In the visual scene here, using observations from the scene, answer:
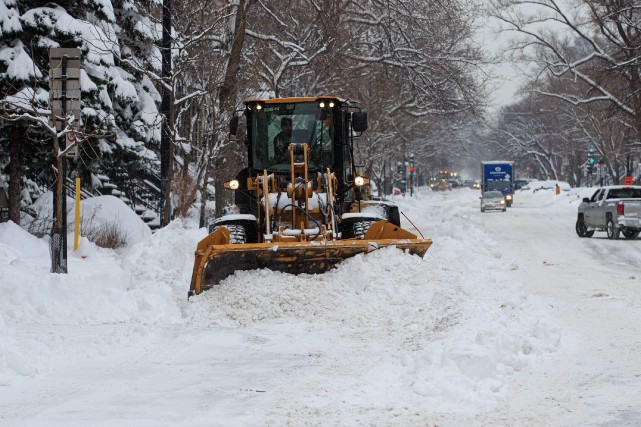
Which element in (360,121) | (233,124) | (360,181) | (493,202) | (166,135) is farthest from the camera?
(493,202)

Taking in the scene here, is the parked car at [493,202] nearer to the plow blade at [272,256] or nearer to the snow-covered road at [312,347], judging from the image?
the snow-covered road at [312,347]

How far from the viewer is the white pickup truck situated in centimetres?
2655

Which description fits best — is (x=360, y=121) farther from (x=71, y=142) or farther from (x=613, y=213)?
(x=613, y=213)

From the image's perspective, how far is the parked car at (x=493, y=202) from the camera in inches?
2116

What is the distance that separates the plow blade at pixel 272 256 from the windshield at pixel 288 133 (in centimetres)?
289

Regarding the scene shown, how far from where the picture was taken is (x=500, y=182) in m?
66.4

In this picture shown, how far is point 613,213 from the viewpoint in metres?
27.0

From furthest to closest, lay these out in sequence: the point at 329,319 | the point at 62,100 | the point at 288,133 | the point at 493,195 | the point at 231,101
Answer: the point at 493,195 → the point at 231,101 → the point at 288,133 → the point at 62,100 → the point at 329,319

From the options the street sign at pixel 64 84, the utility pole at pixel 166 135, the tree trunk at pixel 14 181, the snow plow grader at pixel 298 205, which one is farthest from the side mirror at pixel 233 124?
the tree trunk at pixel 14 181

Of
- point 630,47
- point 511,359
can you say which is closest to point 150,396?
point 511,359

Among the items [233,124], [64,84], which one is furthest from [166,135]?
[64,84]

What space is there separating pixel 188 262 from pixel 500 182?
5282 cm

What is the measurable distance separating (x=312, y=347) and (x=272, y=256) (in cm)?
327

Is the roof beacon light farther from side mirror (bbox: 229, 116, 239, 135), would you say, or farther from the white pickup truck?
the white pickup truck
